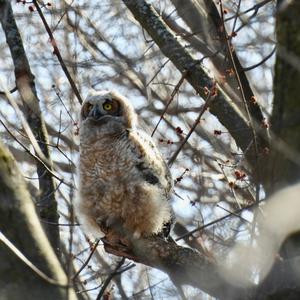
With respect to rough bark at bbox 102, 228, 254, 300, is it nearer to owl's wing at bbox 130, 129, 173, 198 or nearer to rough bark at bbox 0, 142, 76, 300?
owl's wing at bbox 130, 129, 173, 198

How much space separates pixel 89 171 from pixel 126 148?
1.08 ft

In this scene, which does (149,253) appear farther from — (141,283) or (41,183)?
(141,283)

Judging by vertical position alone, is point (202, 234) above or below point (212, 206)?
below

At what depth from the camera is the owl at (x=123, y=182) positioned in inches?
185

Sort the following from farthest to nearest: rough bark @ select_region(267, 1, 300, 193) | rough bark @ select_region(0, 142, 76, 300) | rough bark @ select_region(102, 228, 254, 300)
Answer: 1. rough bark @ select_region(102, 228, 254, 300)
2. rough bark @ select_region(0, 142, 76, 300)
3. rough bark @ select_region(267, 1, 300, 193)

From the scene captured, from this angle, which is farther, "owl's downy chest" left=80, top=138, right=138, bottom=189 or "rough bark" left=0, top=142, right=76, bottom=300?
"owl's downy chest" left=80, top=138, right=138, bottom=189

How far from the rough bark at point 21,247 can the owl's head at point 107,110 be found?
1.86 metres

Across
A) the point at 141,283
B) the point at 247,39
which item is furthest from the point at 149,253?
the point at 247,39

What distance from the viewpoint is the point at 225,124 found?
4.89 meters

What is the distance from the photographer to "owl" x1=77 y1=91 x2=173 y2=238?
4691 mm

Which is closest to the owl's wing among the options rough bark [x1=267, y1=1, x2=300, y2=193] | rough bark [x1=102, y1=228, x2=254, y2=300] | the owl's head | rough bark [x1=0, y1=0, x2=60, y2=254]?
the owl's head

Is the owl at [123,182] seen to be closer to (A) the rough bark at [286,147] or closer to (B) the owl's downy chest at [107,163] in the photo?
(B) the owl's downy chest at [107,163]

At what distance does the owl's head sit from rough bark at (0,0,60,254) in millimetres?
387

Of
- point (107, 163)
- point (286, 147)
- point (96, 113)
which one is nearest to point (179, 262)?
point (107, 163)
